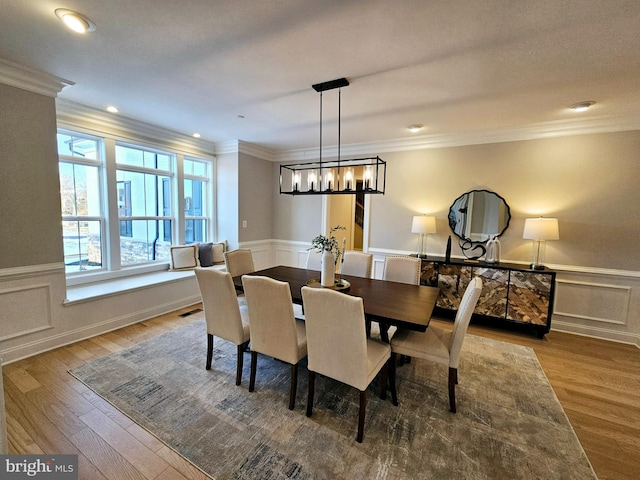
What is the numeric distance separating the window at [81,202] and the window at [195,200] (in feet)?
4.14

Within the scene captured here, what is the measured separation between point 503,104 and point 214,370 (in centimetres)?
383

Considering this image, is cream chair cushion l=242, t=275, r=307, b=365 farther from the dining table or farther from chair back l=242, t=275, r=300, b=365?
the dining table

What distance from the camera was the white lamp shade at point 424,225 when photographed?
4035 mm

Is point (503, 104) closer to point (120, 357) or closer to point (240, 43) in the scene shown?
point (240, 43)

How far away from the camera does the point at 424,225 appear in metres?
4.04

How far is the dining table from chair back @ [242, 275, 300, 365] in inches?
11.0

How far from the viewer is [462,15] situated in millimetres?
A: 1649

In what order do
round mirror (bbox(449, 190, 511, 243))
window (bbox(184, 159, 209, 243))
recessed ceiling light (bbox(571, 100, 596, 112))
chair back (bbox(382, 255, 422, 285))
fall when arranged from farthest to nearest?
window (bbox(184, 159, 209, 243)) → round mirror (bbox(449, 190, 511, 243)) → chair back (bbox(382, 255, 422, 285)) → recessed ceiling light (bbox(571, 100, 596, 112))

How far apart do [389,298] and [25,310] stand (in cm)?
340

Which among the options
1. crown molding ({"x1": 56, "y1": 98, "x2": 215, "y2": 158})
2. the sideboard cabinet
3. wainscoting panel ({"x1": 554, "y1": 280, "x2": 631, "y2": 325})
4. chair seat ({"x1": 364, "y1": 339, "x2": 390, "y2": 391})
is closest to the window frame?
crown molding ({"x1": 56, "y1": 98, "x2": 215, "y2": 158})

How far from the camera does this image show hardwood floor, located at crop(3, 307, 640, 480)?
1.68m

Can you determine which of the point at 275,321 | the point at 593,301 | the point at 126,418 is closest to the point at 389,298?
the point at 275,321

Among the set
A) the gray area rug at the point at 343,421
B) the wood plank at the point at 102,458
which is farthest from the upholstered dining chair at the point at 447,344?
the wood plank at the point at 102,458

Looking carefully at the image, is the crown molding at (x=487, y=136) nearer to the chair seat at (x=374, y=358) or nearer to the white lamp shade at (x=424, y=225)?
the white lamp shade at (x=424, y=225)
